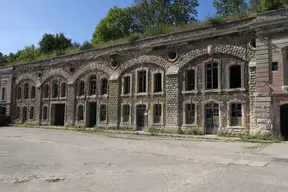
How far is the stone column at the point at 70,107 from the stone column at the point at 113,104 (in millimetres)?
4943

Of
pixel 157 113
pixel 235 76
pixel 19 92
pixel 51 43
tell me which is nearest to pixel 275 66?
pixel 235 76

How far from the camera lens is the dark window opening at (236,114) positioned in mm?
18062

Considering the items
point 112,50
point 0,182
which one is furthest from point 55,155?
point 112,50

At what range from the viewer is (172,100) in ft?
68.6

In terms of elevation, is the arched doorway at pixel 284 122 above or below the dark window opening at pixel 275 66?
below

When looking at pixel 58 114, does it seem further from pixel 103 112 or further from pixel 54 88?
pixel 103 112

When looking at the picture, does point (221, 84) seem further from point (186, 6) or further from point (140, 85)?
point (186, 6)

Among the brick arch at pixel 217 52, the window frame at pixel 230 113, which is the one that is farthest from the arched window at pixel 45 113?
the window frame at pixel 230 113

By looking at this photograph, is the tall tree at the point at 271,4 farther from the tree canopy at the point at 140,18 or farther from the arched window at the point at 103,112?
the tree canopy at the point at 140,18

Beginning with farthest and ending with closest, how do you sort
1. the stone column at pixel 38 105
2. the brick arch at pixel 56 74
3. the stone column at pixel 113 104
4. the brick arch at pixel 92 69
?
the stone column at pixel 38 105
the brick arch at pixel 56 74
the brick arch at pixel 92 69
the stone column at pixel 113 104

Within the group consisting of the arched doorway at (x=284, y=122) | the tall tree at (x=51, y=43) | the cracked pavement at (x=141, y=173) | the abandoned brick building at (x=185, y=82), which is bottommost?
the cracked pavement at (x=141, y=173)

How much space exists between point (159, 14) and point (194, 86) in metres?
24.1

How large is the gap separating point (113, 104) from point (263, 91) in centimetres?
1280

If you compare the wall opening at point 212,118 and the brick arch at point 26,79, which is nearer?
the wall opening at point 212,118
